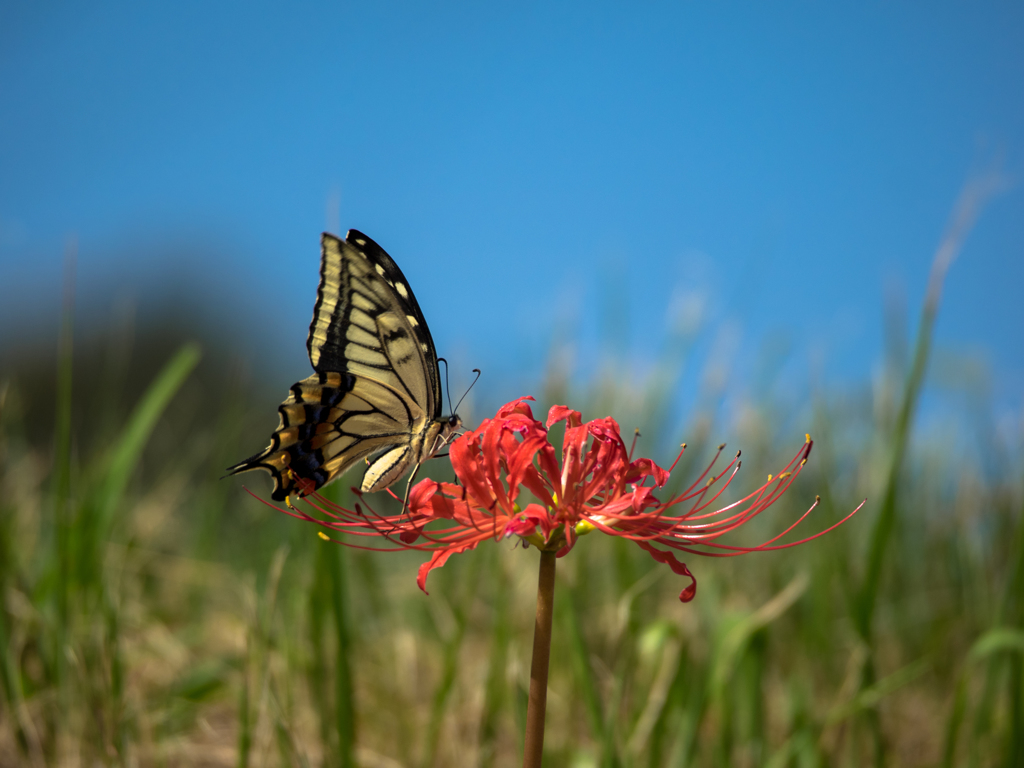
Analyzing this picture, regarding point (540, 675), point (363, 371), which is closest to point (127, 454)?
point (363, 371)

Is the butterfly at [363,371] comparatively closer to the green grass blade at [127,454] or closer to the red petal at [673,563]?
the red petal at [673,563]

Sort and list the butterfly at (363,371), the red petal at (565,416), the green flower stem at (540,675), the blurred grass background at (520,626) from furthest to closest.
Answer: the blurred grass background at (520,626) < the butterfly at (363,371) < the red petal at (565,416) < the green flower stem at (540,675)

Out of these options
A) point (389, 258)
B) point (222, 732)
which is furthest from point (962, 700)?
point (222, 732)

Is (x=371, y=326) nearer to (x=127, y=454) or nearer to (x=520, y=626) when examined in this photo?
(x=127, y=454)

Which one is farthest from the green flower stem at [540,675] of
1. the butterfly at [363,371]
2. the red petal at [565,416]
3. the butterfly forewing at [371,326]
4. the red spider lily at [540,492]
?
the butterfly forewing at [371,326]

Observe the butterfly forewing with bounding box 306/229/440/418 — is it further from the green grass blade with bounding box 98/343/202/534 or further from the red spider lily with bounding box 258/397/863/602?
the green grass blade with bounding box 98/343/202/534
